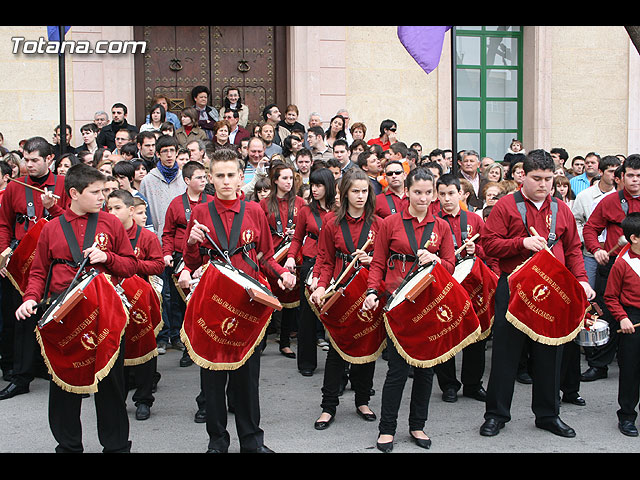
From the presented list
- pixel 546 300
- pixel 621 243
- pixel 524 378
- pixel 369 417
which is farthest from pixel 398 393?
pixel 621 243

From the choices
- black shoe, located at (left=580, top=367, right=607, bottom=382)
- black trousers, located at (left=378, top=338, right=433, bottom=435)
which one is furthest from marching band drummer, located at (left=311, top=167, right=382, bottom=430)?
black shoe, located at (left=580, top=367, right=607, bottom=382)

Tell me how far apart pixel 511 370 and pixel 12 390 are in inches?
180

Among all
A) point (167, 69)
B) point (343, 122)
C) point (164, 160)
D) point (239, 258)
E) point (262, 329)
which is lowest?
point (262, 329)

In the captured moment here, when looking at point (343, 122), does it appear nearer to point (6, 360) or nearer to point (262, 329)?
point (6, 360)

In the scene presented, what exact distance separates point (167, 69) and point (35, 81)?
7.77ft

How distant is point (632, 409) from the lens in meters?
6.15

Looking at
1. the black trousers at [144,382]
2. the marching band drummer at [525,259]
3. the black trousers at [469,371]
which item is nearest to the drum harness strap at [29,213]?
the black trousers at [144,382]

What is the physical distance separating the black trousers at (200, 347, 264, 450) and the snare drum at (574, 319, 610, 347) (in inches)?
107

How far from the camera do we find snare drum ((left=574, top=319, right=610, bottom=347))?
6242 millimetres

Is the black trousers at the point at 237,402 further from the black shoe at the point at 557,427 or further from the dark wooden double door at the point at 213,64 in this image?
the dark wooden double door at the point at 213,64

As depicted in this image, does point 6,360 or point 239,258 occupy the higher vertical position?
point 239,258

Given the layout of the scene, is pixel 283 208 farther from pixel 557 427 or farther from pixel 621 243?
pixel 557 427

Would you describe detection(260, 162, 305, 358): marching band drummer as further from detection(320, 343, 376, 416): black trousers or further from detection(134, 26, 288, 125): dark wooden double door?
detection(134, 26, 288, 125): dark wooden double door
